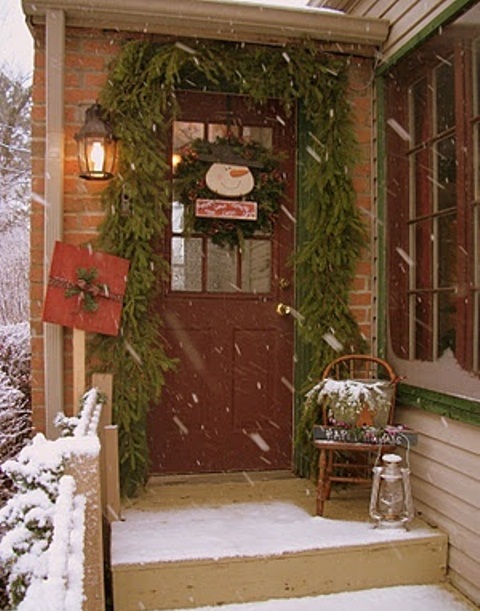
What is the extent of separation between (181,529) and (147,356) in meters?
1.00

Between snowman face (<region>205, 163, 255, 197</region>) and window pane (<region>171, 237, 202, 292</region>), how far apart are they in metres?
0.35

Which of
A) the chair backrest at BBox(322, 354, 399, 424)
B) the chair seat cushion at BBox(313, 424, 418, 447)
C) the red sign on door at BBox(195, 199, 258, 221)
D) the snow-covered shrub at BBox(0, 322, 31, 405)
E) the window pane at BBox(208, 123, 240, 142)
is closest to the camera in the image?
the chair seat cushion at BBox(313, 424, 418, 447)

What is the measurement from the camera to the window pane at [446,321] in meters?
3.74

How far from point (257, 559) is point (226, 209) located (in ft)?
6.89

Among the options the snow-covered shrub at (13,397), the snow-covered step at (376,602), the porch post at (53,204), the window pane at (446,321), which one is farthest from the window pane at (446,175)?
the snow-covered shrub at (13,397)

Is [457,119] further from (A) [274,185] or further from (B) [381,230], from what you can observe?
(A) [274,185]

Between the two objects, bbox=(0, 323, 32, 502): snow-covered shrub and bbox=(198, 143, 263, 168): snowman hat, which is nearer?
bbox=(198, 143, 263, 168): snowman hat

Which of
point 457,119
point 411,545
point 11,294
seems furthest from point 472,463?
point 11,294

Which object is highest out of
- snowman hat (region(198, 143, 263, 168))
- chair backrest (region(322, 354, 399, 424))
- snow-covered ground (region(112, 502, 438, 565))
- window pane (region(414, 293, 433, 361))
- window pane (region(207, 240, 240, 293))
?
snowman hat (region(198, 143, 263, 168))

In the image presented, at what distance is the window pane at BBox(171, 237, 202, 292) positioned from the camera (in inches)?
171

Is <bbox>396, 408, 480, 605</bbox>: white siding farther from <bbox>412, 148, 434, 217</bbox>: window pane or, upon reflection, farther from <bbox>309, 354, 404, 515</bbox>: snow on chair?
<bbox>412, 148, 434, 217</bbox>: window pane

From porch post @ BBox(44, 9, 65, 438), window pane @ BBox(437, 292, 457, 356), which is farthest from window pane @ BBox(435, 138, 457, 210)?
porch post @ BBox(44, 9, 65, 438)

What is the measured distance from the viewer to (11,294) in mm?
11086

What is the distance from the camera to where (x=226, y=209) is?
4.31 metres
